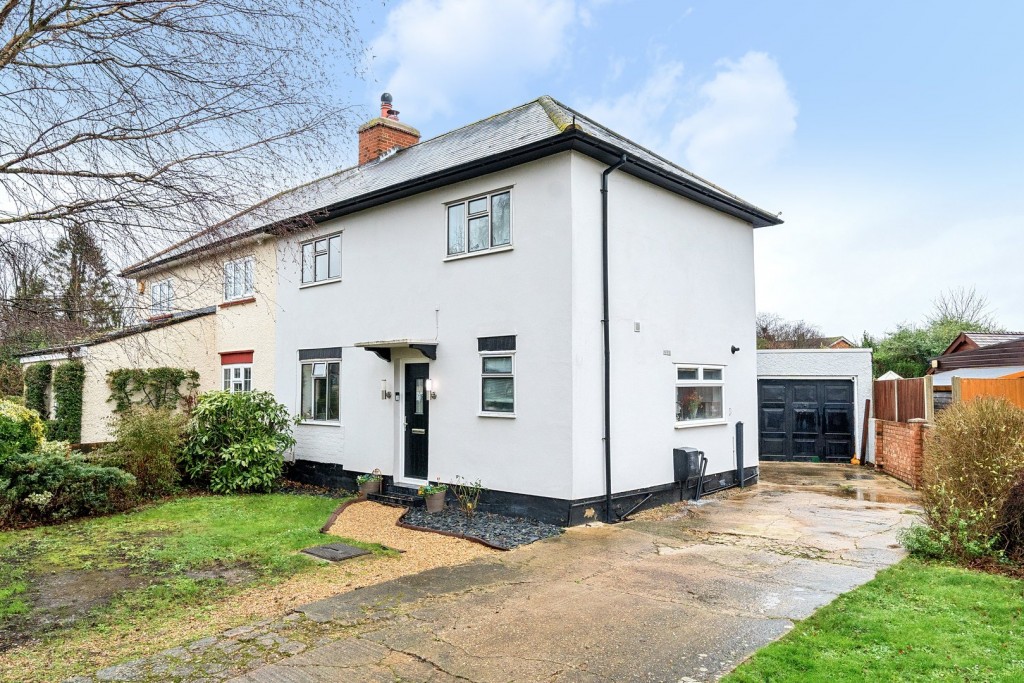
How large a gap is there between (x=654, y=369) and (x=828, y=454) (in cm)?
915

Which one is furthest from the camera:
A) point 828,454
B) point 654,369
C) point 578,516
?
point 828,454

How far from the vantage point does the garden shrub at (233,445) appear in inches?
502

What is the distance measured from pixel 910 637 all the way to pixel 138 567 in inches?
304

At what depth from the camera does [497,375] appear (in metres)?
10.2

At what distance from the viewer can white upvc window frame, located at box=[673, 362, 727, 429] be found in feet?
37.6

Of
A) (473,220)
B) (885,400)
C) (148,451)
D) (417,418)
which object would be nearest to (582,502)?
(417,418)

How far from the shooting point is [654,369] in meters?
10.8

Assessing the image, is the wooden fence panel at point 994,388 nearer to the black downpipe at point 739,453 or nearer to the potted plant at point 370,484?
the black downpipe at point 739,453

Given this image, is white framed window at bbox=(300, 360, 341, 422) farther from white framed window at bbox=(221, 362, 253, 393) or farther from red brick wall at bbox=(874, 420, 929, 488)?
red brick wall at bbox=(874, 420, 929, 488)

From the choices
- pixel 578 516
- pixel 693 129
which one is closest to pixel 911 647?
pixel 578 516

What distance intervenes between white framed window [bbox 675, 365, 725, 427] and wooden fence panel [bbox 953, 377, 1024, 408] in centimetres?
430

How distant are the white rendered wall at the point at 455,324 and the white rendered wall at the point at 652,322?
1.20 ft

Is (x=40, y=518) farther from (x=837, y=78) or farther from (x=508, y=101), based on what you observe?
(x=837, y=78)

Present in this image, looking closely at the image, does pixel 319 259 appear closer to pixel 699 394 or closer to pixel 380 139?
pixel 380 139
